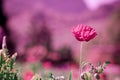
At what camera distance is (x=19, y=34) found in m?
12.5

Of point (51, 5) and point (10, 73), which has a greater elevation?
point (51, 5)

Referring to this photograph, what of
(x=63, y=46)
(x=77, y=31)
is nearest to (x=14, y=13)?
(x=63, y=46)

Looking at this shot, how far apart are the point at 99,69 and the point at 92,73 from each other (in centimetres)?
6

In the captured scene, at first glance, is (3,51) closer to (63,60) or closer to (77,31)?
(77,31)

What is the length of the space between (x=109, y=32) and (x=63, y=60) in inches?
50.0

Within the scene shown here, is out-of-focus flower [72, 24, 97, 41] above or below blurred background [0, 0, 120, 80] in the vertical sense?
below

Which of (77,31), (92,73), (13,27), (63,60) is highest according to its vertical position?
(13,27)

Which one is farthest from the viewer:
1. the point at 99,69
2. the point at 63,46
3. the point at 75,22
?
the point at 63,46

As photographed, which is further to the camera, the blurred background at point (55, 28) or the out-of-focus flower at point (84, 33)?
the blurred background at point (55, 28)

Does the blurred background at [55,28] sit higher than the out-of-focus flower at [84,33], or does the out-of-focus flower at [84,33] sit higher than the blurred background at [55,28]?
the blurred background at [55,28]

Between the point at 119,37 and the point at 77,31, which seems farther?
the point at 119,37

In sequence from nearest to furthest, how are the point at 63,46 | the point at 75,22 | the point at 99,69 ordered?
1. the point at 99,69
2. the point at 75,22
3. the point at 63,46

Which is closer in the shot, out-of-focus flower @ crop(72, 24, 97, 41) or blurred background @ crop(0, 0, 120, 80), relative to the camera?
out-of-focus flower @ crop(72, 24, 97, 41)

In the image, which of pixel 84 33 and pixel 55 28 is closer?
pixel 84 33
